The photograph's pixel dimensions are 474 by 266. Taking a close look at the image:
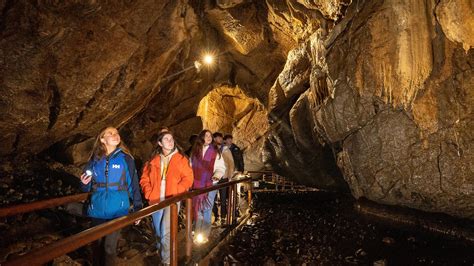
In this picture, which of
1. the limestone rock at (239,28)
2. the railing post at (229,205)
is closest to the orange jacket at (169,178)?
the railing post at (229,205)

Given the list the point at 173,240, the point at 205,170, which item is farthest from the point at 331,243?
the point at 173,240

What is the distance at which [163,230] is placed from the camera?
12.3 feet

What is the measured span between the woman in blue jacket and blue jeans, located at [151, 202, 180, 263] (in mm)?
343

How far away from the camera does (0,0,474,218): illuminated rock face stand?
24.0ft

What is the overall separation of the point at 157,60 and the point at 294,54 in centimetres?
598

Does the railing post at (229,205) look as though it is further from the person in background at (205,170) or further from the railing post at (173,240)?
the railing post at (173,240)

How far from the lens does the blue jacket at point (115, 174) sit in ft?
11.0

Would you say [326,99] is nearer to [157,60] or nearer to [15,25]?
[157,60]

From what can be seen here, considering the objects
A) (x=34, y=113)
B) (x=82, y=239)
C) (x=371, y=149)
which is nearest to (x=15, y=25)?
(x=34, y=113)

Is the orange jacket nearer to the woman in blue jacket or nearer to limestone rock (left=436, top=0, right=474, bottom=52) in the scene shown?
the woman in blue jacket

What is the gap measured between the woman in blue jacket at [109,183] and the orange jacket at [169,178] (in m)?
0.40

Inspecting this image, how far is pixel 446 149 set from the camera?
7.69 metres

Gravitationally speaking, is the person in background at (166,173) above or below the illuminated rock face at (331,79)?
below

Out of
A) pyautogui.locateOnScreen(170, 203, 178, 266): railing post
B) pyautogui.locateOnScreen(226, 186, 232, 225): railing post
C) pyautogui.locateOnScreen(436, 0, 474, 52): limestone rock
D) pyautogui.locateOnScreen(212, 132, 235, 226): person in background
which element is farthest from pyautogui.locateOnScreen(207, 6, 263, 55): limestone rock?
pyautogui.locateOnScreen(170, 203, 178, 266): railing post
